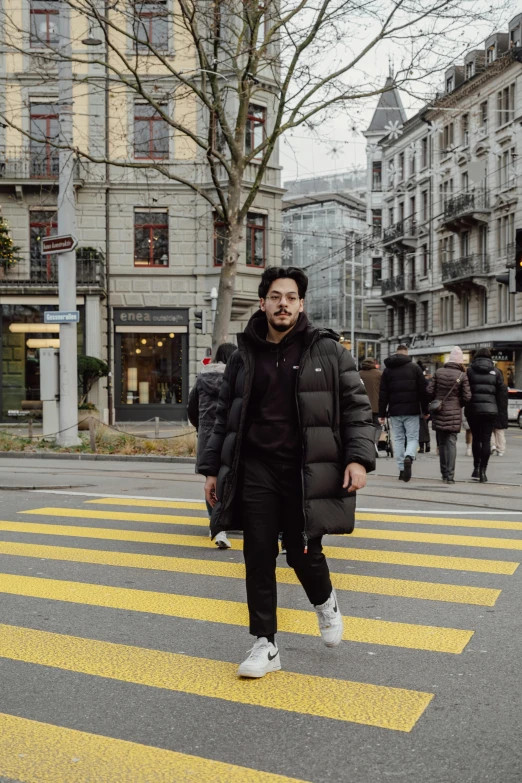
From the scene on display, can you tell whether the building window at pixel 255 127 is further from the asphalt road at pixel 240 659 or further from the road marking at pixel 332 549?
the asphalt road at pixel 240 659

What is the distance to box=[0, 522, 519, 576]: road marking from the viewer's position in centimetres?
708

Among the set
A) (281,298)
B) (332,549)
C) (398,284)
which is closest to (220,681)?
(281,298)

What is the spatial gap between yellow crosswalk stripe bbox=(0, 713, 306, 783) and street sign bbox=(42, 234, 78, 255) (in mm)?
14880

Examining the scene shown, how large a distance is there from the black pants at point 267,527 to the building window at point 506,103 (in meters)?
44.2

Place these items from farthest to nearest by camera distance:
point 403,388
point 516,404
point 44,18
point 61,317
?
point 516,404 → point 44,18 → point 61,317 → point 403,388

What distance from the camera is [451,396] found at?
42.3 ft

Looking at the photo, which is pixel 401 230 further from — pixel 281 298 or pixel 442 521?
pixel 281 298

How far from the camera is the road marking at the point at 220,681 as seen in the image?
13.1 feet

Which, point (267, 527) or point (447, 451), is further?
point (447, 451)

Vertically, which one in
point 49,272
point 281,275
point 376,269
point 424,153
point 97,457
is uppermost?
point 424,153

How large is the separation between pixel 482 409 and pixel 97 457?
323 inches

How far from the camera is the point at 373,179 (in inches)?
2874

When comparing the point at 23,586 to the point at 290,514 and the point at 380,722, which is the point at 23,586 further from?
the point at 380,722

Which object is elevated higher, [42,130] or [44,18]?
[44,18]
